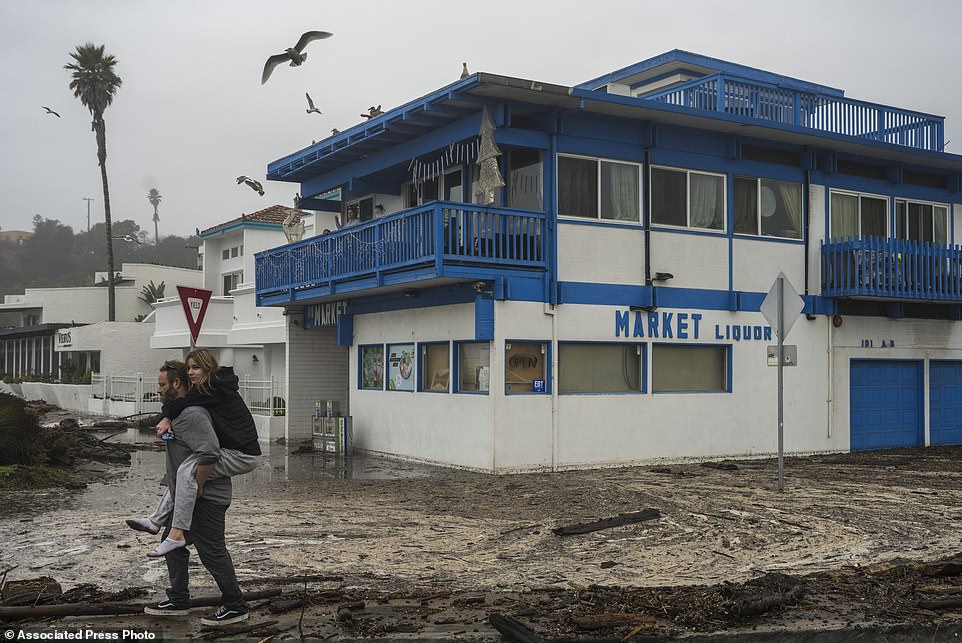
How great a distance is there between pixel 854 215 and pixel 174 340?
23.7 metres

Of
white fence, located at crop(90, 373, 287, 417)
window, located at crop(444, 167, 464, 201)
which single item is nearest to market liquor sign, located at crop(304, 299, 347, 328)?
white fence, located at crop(90, 373, 287, 417)

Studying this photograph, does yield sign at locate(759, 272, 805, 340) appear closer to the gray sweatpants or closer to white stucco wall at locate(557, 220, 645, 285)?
white stucco wall at locate(557, 220, 645, 285)

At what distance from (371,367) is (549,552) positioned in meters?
11.9

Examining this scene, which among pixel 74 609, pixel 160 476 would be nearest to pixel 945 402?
pixel 160 476

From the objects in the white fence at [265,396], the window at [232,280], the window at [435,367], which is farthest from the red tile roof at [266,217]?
the window at [435,367]

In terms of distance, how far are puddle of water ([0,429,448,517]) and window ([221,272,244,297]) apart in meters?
18.8

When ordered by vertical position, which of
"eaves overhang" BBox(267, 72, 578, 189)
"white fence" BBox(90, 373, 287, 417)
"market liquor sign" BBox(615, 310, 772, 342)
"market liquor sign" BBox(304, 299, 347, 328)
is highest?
"eaves overhang" BBox(267, 72, 578, 189)

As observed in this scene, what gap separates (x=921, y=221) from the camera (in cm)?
2297

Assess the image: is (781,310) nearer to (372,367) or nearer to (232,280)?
(372,367)

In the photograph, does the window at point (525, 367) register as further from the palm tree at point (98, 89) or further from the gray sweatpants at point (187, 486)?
the palm tree at point (98, 89)

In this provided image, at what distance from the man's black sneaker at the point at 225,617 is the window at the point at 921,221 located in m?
19.6

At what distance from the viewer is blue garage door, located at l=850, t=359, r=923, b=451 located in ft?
70.8

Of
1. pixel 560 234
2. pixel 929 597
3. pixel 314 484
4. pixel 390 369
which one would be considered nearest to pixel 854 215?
A: pixel 560 234

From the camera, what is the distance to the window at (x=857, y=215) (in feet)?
70.7
